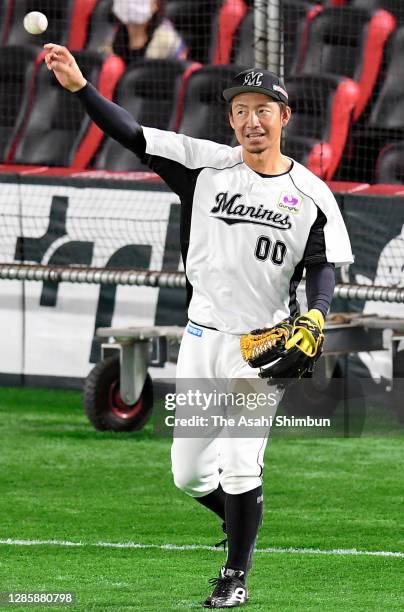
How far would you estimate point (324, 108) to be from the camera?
1088cm

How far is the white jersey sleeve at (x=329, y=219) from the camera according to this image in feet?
17.4

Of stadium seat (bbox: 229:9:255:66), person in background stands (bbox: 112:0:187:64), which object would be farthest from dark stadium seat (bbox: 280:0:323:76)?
person in background stands (bbox: 112:0:187:64)

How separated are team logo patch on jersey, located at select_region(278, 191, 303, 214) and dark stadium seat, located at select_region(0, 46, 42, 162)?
690 centimetres

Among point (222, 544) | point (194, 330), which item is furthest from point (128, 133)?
point (222, 544)

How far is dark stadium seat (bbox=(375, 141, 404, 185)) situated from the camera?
414 inches

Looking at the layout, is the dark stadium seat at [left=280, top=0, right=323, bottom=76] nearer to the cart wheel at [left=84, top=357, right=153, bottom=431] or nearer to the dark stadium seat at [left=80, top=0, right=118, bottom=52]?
the dark stadium seat at [left=80, top=0, right=118, bottom=52]

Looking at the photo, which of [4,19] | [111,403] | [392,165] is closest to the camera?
[111,403]

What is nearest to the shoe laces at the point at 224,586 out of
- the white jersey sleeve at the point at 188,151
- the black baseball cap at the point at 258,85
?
the white jersey sleeve at the point at 188,151

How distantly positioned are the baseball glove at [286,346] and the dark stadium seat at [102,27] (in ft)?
25.7

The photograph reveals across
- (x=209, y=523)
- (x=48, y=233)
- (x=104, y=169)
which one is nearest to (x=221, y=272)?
(x=209, y=523)

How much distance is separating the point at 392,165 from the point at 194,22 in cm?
267

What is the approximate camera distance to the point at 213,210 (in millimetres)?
5332

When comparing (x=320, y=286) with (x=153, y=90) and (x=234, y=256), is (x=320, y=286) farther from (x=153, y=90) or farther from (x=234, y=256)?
(x=153, y=90)

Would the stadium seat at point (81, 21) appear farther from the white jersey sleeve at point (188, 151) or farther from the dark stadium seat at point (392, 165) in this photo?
the white jersey sleeve at point (188, 151)
